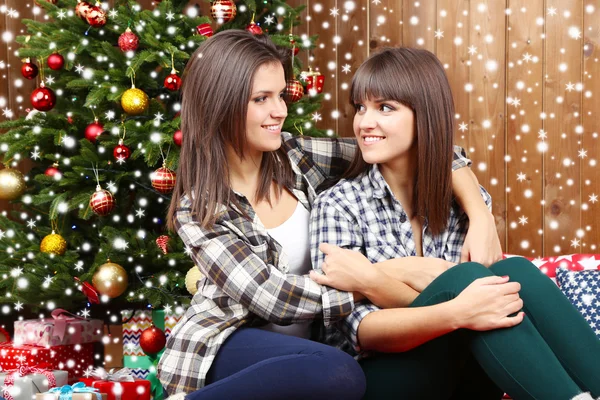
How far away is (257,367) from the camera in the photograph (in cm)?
122

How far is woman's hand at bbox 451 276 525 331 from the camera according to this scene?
120 centimetres

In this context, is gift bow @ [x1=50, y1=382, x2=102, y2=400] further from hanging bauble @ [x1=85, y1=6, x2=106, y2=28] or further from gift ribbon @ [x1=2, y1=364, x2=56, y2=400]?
hanging bauble @ [x1=85, y1=6, x2=106, y2=28]

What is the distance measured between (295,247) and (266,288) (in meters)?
0.23

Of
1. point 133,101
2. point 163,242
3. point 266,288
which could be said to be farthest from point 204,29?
point 266,288

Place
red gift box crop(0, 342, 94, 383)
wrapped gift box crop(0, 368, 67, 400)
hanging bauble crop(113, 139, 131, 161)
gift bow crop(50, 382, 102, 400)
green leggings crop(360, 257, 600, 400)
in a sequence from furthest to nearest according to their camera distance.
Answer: red gift box crop(0, 342, 94, 383), hanging bauble crop(113, 139, 131, 161), wrapped gift box crop(0, 368, 67, 400), gift bow crop(50, 382, 102, 400), green leggings crop(360, 257, 600, 400)

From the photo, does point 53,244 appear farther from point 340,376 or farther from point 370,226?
point 340,376

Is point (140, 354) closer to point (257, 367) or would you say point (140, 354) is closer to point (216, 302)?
point (216, 302)

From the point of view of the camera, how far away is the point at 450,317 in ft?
4.01

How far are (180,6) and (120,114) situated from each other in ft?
1.42

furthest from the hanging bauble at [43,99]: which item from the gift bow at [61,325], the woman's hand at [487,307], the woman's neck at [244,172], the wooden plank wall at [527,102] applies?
the woman's hand at [487,307]

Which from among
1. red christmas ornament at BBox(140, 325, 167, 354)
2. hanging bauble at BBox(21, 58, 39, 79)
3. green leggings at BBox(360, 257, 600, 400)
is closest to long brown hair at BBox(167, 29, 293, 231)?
green leggings at BBox(360, 257, 600, 400)

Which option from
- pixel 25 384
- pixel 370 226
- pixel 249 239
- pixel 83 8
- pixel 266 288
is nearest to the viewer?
pixel 266 288

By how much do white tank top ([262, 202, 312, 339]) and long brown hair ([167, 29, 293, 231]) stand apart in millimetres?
136

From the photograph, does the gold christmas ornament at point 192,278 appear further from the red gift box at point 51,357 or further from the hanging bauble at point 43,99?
the hanging bauble at point 43,99
